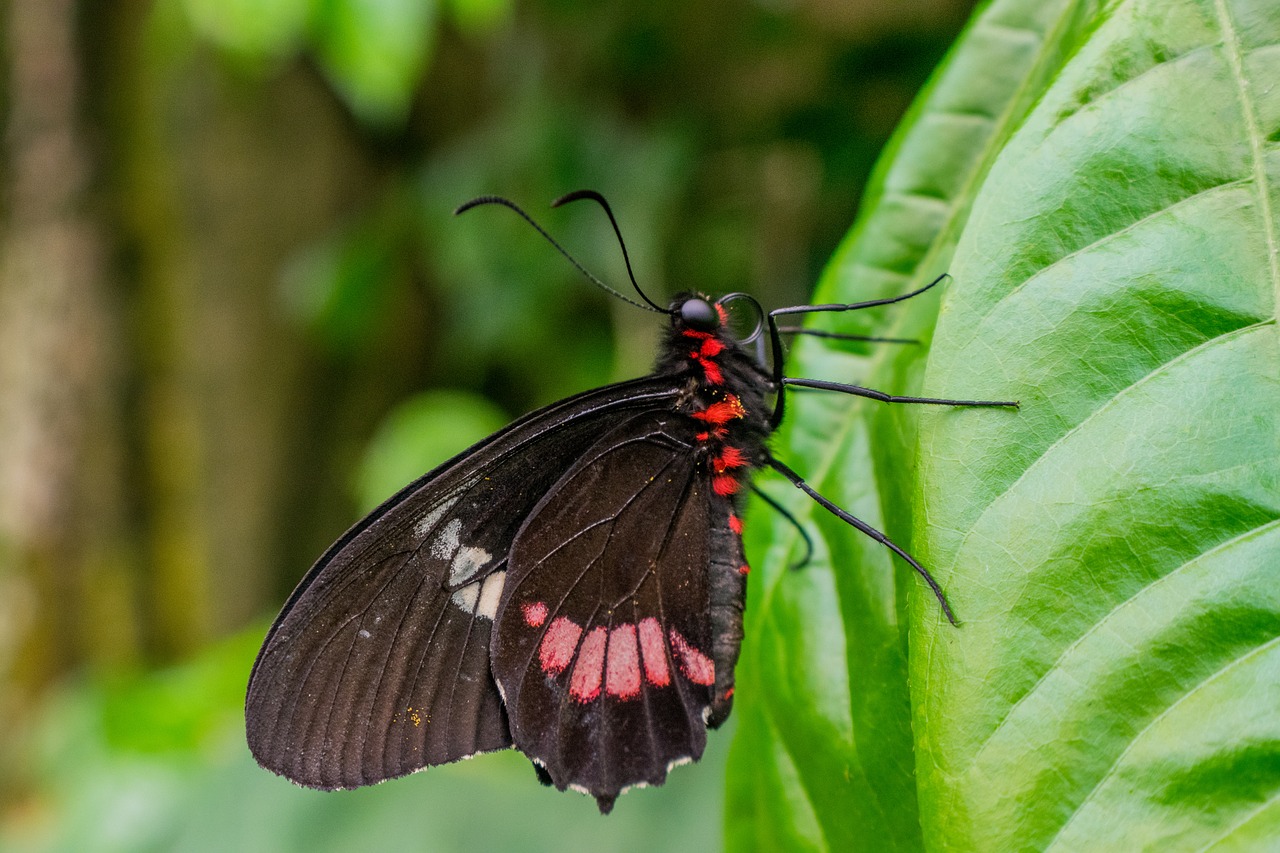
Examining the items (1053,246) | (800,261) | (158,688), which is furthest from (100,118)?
(1053,246)

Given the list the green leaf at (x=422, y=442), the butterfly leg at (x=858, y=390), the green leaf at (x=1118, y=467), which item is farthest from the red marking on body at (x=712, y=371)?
the green leaf at (x=422, y=442)

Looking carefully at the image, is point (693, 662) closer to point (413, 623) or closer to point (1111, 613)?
point (413, 623)

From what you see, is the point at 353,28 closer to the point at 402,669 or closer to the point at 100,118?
the point at 402,669

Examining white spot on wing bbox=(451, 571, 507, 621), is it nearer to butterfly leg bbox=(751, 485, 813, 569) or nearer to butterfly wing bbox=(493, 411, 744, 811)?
butterfly wing bbox=(493, 411, 744, 811)

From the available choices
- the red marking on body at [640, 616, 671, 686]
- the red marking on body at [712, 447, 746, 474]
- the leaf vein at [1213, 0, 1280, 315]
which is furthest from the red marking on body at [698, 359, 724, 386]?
the leaf vein at [1213, 0, 1280, 315]

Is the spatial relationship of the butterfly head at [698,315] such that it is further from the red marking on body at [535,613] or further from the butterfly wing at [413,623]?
the red marking on body at [535,613]
